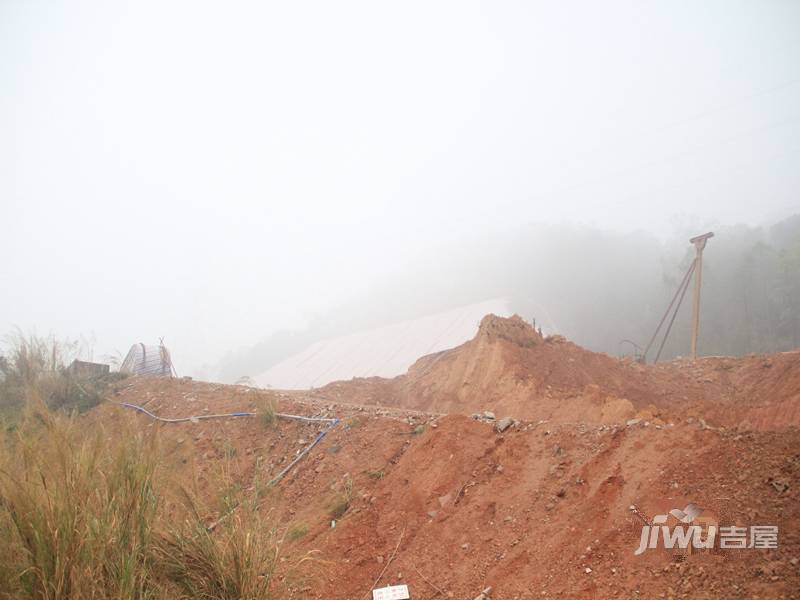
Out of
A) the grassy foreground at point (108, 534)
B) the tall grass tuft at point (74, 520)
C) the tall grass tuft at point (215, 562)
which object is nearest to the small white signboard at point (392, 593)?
the grassy foreground at point (108, 534)

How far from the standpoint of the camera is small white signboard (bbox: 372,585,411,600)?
10.7 ft

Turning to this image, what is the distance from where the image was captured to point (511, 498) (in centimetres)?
414

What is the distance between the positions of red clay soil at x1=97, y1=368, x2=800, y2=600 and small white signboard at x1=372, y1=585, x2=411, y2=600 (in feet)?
0.29

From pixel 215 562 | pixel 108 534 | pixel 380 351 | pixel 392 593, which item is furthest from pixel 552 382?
pixel 380 351

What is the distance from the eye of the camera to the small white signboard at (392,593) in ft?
10.7

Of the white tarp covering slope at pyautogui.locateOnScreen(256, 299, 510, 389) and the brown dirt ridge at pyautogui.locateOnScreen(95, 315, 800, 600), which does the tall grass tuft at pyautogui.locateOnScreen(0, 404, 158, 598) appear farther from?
the white tarp covering slope at pyautogui.locateOnScreen(256, 299, 510, 389)

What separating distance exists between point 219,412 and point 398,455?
13.5 ft

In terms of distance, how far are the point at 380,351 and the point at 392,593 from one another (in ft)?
76.3

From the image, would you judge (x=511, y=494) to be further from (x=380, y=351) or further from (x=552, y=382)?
(x=380, y=351)

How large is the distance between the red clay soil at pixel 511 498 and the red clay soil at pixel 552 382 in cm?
298

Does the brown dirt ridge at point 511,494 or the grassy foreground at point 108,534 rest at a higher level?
the grassy foreground at point 108,534

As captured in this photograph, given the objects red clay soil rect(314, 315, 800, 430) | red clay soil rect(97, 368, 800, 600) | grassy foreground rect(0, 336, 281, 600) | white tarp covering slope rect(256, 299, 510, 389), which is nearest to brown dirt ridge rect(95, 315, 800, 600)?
red clay soil rect(97, 368, 800, 600)

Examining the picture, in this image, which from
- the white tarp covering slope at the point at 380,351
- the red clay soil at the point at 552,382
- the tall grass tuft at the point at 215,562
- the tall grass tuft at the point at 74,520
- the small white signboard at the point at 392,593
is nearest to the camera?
the tall grass tuft at the point at 74,520

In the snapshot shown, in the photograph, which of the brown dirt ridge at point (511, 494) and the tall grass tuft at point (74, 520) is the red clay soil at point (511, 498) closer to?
the brown dirt ridge at point (511, 494)
